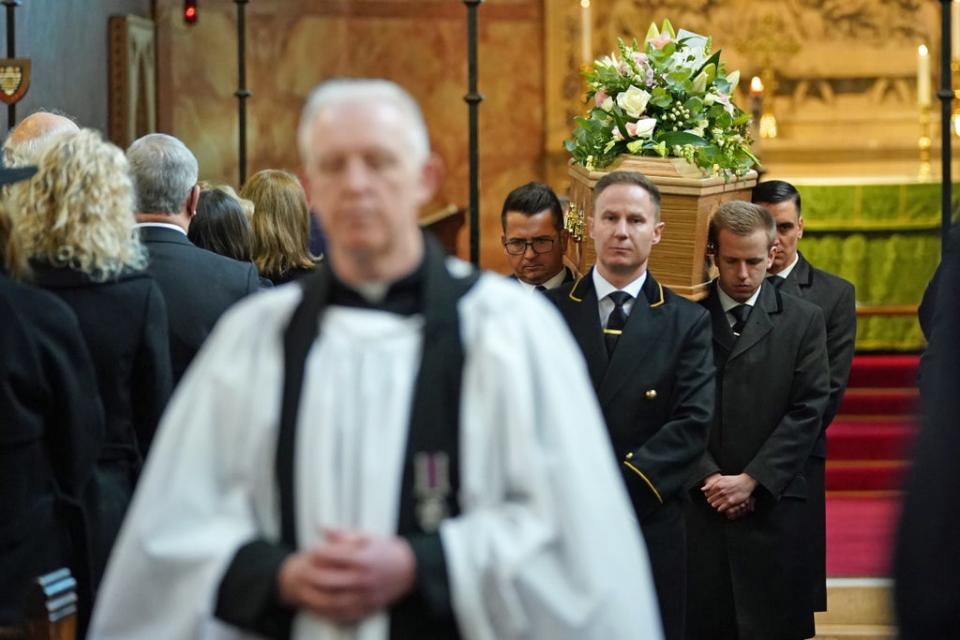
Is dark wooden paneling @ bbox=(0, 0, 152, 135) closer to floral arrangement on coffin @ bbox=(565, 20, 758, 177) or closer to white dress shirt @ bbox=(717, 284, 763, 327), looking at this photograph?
floral arrangement on coffin @ bbox=(565, 20, 758, 177)

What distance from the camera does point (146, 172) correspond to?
4531 millimetres

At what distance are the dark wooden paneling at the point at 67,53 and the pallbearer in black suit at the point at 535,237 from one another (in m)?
3.14

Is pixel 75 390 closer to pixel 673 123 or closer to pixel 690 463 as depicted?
pixel 690 463

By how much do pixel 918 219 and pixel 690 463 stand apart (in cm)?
501

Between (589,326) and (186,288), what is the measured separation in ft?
3.38

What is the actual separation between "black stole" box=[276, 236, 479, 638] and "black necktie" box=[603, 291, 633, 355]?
196 cm

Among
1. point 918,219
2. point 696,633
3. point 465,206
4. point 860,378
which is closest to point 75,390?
point 696,633

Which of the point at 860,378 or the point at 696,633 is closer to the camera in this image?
the point at 696,633

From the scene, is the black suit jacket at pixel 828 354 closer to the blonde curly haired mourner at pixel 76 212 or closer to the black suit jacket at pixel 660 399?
the black suit jacket at pixel 660 399

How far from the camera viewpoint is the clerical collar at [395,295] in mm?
2518

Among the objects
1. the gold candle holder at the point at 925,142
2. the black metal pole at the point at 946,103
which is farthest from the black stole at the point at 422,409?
the gold candle holder at the point at 925,142

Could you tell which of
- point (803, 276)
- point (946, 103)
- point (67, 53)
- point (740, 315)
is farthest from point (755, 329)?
point (67, 53)

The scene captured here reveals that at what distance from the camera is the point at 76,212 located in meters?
3.89

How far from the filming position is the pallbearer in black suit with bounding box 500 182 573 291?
16.4 feet
